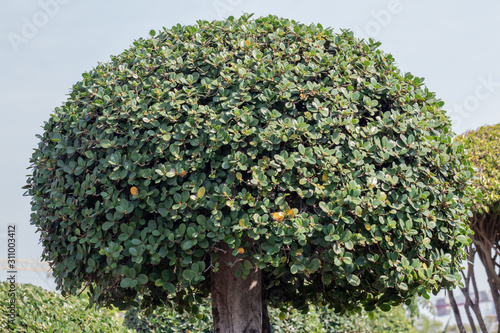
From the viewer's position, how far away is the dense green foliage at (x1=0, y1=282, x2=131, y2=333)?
604 cm

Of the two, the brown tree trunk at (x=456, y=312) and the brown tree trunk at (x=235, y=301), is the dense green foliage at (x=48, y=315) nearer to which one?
the brown tree trunk at (x=235, y=301)

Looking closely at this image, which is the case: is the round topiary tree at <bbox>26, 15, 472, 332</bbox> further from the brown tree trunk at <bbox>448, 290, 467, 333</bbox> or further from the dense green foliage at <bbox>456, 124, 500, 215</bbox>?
the brown tree trunk at <bbox>448, 290, 467, 333</bbox>

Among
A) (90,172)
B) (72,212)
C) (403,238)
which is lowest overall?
(403,238)

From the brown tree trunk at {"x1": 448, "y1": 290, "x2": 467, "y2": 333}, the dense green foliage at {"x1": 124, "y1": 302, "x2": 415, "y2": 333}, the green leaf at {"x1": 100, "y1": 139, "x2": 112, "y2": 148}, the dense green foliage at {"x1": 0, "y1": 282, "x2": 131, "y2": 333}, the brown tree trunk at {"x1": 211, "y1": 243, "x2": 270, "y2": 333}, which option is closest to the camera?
the green leaf at {"x1": 100, "y1": 139, "x2": 112, "y2": 148}

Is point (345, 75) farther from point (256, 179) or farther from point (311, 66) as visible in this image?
point (256, 179)

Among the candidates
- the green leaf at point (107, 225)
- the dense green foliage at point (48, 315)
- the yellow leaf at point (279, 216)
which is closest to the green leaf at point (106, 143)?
the green leaf at point (107, 225)

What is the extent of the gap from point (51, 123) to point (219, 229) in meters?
2.32

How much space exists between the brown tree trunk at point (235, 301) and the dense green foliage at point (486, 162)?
222 inches

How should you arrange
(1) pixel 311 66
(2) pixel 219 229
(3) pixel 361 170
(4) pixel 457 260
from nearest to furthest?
(2) pixel 219 229
(3) pixel 361 170
(1) pixel 311 66
(4) pixel 457 260

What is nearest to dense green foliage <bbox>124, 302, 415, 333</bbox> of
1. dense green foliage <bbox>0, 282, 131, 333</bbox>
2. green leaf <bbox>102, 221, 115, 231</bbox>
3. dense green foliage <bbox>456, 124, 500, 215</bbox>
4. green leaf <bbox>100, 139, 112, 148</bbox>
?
dense green foliage <bbox>0, 282, 131, 333</bbox>

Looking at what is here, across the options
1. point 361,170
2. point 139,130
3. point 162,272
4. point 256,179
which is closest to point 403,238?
point 361,170

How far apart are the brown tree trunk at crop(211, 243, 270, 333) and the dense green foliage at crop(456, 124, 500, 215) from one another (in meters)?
5.65

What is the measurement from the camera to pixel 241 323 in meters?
4.43

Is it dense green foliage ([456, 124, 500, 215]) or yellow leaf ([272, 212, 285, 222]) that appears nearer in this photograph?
yellow leaf ([272, 212, 285, 222])
